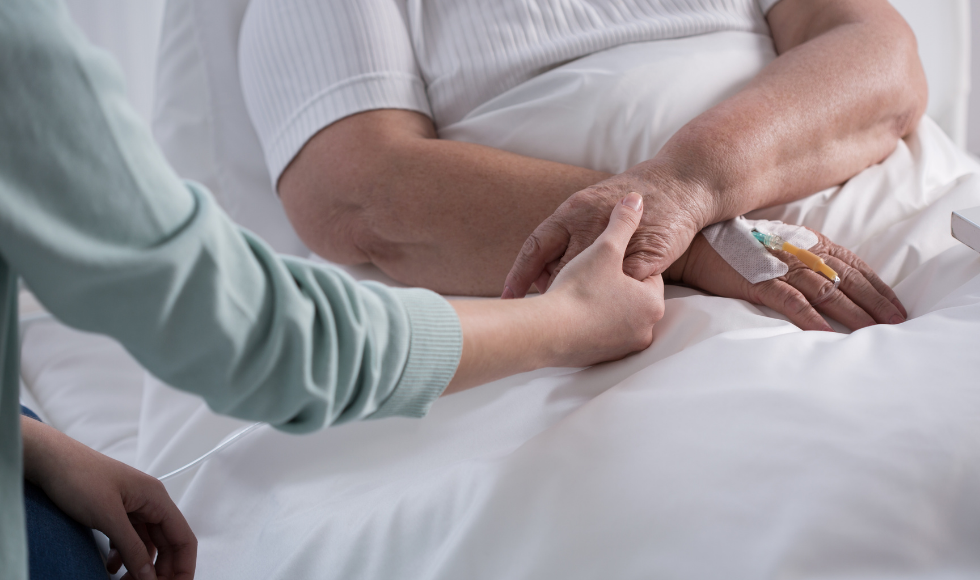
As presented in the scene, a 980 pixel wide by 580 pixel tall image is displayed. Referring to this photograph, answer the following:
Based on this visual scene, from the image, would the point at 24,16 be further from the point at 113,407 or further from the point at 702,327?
the point at 113,407

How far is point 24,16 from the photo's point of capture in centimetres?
35

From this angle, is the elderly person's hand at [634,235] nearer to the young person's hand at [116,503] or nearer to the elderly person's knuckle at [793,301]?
the elderly person's knuckle at [793,301]

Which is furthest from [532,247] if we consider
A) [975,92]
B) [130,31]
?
[975,92]

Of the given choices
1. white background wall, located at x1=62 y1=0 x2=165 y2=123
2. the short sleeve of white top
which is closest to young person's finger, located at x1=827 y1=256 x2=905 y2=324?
the short sleeve of white top

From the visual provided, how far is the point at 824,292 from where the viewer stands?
2.80 ft

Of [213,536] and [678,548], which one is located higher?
[678,548]

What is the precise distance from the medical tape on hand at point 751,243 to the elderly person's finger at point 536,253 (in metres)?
0.23

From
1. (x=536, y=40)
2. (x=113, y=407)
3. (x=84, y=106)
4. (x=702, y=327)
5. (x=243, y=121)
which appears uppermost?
(x=84, y=106)

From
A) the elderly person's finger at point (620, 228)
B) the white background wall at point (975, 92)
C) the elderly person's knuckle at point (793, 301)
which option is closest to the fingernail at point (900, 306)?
the elderly person's knuckle at point (793, 301)

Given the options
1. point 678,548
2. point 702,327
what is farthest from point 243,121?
point 678,548

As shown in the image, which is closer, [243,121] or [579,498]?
[579,498]

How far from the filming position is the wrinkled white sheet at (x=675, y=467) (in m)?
0.49

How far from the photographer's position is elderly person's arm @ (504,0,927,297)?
0.88m

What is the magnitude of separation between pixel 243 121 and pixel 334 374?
123cm
